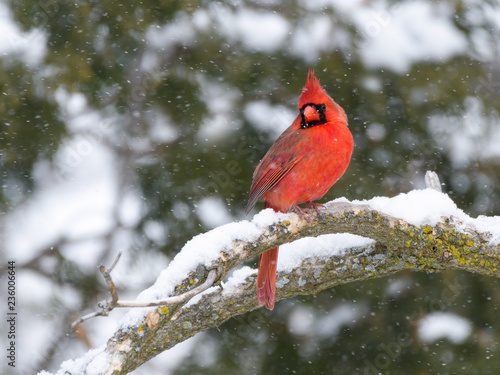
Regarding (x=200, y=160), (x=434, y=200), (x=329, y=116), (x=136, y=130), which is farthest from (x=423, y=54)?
(x=136, y=130)

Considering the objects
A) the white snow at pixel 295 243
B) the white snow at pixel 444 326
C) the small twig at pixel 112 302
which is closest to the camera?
the small twig at pixel 112 302

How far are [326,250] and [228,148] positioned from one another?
3.21 feet

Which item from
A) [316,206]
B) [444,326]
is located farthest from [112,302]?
[444,326]

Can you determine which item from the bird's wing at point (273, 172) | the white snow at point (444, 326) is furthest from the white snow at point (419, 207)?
the white snow at point (444, 326)

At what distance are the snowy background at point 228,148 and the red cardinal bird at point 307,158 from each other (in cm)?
42

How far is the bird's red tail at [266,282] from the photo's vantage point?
2.98m

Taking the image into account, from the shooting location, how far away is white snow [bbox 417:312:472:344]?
385 centimetres

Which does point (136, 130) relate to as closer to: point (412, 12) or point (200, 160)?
point (200, 160)

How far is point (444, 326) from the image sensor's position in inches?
152

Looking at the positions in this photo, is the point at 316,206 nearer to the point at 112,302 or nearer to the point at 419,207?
the point at 419,207

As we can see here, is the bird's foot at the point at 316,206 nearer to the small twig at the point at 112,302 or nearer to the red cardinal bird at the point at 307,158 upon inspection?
the red cardinal bird at the point at 307,158

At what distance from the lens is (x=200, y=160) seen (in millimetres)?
3709

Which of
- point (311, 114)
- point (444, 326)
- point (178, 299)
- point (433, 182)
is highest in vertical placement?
point (178, 299)

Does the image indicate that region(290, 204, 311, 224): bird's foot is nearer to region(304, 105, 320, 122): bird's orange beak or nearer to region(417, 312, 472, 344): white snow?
region(304, 105, 320, 122): bird's orange beak
